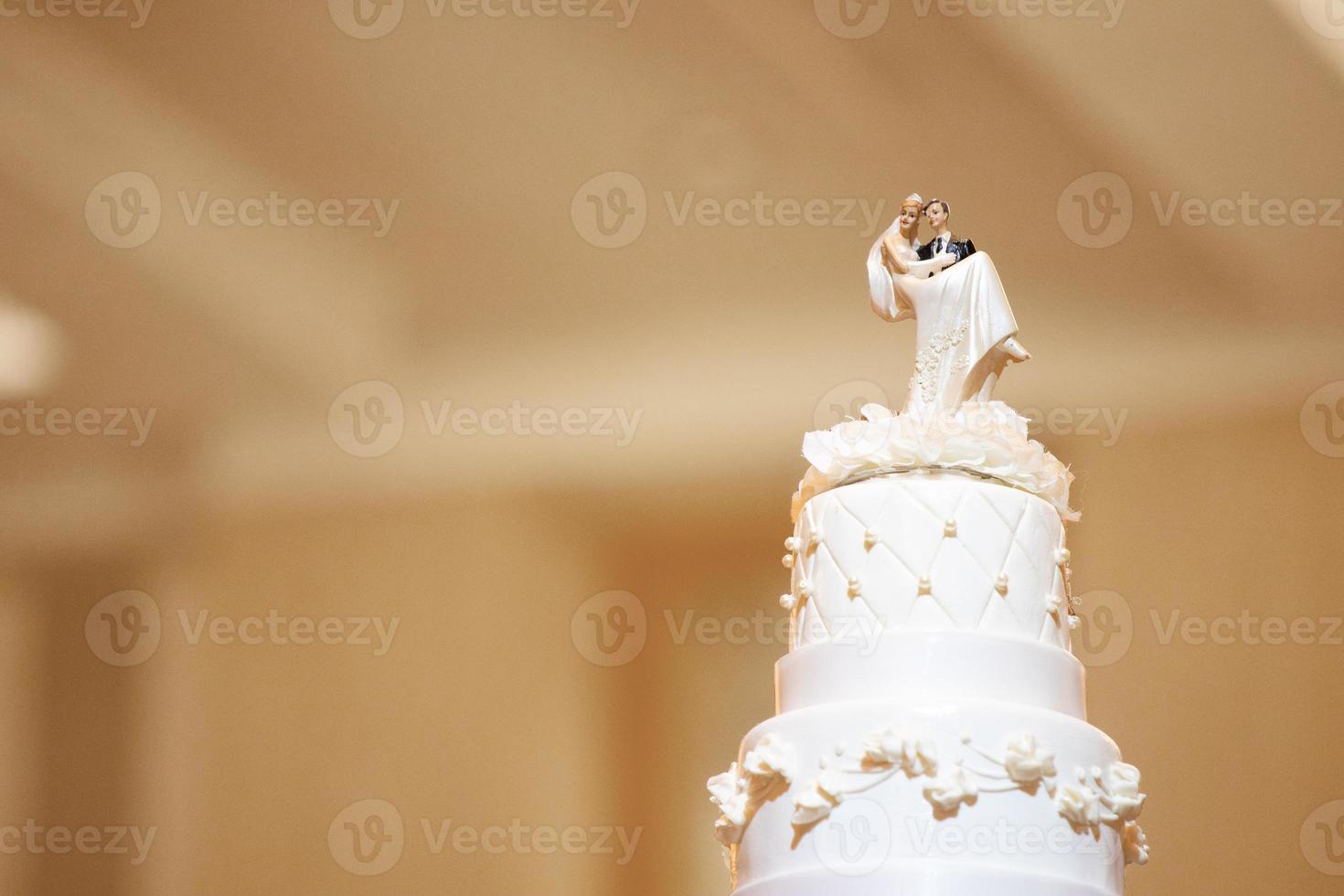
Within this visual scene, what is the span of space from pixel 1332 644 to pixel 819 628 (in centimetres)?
331

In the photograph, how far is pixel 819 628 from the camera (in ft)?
13.0

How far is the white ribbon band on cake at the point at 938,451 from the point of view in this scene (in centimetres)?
399

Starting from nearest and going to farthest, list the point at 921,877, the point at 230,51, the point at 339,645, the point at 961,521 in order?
the point at 921,877, the point at 961,521, the point at 339,645, the point at 230,51

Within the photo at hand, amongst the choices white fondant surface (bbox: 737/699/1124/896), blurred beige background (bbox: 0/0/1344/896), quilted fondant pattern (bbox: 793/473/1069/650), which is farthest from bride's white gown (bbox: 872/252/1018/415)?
blurred beige background (bbox: 0/0/1344/896)

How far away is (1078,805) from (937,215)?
1717mm

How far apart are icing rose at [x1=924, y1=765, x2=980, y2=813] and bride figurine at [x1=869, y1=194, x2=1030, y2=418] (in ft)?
3.37

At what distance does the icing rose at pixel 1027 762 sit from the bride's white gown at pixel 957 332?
0.98 metres

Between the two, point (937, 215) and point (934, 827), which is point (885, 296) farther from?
point (934, 827)

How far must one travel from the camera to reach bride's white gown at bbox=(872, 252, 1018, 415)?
427 cm

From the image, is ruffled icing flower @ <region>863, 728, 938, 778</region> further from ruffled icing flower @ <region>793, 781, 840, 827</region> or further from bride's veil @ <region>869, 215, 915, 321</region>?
bride's veil @ <region>869, 215, 915, 321</region>

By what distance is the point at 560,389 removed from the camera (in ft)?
23.5

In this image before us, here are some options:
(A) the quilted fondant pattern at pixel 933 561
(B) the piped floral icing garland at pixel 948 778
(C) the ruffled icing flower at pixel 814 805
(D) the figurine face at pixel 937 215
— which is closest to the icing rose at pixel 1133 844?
(B) the piped floral icing garland at pixel 948 778

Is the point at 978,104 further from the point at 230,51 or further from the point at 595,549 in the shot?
the point at 230,51

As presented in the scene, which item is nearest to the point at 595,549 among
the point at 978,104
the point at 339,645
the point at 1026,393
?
the point at 339,645
